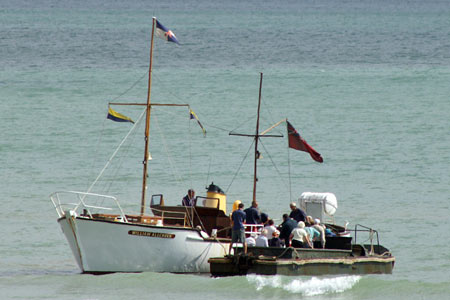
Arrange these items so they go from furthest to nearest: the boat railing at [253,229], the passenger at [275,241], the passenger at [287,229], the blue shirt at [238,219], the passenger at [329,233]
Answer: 1. the passenger at [329,233]
2. the boat railing at [253,229]
3. the passenger at [287,229]
4. the blue shirt at [238,219]
5. the passenger at [275,241]

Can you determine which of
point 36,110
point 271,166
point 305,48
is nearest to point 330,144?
point 271,166

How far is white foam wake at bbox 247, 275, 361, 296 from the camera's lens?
26125 millimetres

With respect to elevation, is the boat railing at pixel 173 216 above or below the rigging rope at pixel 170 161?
below

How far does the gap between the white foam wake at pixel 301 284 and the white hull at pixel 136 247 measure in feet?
6.68

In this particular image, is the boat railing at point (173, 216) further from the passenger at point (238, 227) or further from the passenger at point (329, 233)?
the passenger at point (329, 233)

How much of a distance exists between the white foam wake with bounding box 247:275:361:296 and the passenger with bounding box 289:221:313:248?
96 cm

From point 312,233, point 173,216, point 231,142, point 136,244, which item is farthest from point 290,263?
point 231,142

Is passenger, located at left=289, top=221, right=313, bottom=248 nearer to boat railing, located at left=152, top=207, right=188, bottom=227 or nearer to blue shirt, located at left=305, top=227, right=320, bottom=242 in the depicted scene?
blue shirt, located at left=305, top=227, right=320, bottom=242

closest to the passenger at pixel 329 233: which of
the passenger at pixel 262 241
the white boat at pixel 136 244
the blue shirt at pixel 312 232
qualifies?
the blue shirt at pixel 312 232

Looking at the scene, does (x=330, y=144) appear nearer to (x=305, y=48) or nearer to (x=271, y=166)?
(x=271, y=166)

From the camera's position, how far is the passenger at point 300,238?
26891 mm

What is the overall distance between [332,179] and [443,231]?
10649 millimetres

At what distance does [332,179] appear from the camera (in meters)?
45.2

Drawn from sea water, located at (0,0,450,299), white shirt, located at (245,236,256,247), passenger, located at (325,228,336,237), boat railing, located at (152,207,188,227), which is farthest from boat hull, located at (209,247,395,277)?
boat railing, located at (152,207,188,227)
